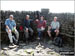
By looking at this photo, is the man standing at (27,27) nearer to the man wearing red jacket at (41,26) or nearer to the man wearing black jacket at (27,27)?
the man wearing black jacket at (27,27)

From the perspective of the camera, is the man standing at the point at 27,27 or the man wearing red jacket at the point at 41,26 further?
the man wearing red jacket at the point at 41,26

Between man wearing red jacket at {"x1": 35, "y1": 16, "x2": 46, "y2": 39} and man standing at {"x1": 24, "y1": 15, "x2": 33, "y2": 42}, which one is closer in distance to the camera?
man standing at {"x1": 24, "y1": 15, "x2": 33, "y2": 42}

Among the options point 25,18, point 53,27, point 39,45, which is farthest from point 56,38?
point 25,18

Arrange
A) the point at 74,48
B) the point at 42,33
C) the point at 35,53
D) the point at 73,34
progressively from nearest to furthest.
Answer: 1. the point at 35,53
2. the point at 74,48
3. the point at 73,34
4. the point at 42,33

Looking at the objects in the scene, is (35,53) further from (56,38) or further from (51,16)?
(51,16)

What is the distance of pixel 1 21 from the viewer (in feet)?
23.3

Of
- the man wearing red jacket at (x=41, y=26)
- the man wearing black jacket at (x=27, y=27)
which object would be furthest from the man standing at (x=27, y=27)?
the man wearing red jacket at (x=41, y=26)

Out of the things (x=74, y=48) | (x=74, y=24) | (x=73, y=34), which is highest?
(x=74, y=24)

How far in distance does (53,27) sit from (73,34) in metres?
1.09

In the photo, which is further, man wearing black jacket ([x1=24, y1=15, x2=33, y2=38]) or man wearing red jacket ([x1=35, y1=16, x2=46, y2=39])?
man wearing red jacket ([x1=35, y1=16, x2=46, y2=39])

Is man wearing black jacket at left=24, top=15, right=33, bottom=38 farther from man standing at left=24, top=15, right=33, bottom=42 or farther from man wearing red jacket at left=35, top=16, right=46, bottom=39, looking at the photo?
man wearing red jacket at left=35, top=16, right=46, bottom=39

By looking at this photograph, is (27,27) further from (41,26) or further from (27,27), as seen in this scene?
(41,26)

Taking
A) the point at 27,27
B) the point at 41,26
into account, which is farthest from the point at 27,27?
the point at 41,26

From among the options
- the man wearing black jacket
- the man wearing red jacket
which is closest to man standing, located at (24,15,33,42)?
the man wearing black jacket
